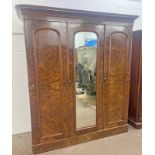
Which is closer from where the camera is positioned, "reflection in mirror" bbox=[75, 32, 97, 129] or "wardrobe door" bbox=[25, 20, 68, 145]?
"wardrobe door" bbox=[25, 20, 68, 145]

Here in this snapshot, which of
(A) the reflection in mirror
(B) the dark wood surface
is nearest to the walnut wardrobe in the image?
(A) the reflection in mirror

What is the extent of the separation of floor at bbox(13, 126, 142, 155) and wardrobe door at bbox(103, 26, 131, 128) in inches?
9.5

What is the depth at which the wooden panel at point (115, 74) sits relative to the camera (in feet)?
7.78

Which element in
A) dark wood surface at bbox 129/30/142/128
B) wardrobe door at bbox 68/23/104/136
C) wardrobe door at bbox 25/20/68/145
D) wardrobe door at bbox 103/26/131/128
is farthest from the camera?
dark wood surface at bbox 129/30/142/128

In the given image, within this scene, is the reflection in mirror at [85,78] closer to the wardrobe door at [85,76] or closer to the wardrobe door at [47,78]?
the wardrobe door at [85,76]

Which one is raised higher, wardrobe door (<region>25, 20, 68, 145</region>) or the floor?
wardrobe door (<region>25, 20, 68, 145</region>)

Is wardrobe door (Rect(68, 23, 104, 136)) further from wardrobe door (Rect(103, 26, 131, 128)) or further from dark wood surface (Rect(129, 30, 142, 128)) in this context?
dark wood surface (Rect(129, 30, 142, 128))

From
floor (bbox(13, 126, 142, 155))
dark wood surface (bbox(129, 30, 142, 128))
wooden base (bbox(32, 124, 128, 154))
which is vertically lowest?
floor (bbox(13, 126, 142, 155))

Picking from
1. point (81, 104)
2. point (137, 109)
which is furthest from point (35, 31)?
point (137, 109)

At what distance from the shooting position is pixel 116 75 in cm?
248

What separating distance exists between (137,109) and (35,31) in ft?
6.65

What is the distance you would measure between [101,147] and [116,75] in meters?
1.05

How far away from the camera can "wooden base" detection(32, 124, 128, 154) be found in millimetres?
2213
